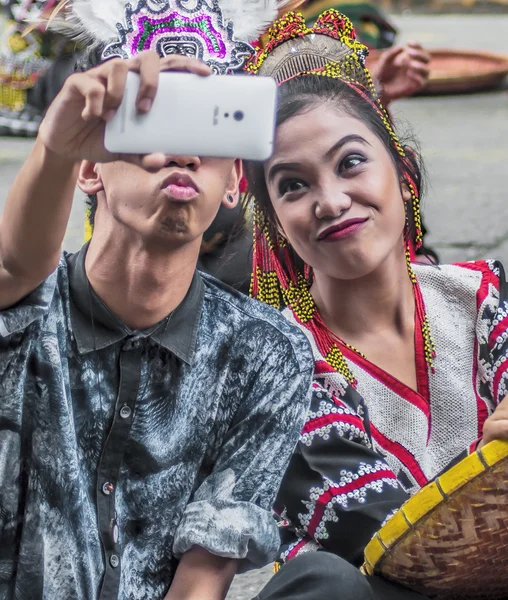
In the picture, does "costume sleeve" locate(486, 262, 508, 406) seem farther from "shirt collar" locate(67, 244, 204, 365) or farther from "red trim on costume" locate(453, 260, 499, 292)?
"shirt collar" locate(67, 244, 204, 365)

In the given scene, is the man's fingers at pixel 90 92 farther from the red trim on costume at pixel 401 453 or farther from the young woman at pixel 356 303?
the red trim on costume at pixel 401 453

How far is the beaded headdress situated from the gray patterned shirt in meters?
0.42

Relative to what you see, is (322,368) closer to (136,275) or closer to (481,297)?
(481,297)

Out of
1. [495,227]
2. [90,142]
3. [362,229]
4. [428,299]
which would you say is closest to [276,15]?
[362,229]

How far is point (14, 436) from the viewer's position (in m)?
1.83

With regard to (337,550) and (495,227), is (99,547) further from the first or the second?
(495,227)

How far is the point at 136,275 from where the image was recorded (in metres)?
1.85

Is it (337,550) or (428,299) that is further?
(428,299)

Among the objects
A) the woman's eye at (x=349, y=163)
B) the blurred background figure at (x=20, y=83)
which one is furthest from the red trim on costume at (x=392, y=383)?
the blurred background figure at (x=20, y=83)

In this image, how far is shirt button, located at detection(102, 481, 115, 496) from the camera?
6.15 ft

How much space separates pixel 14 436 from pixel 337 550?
0.65 m

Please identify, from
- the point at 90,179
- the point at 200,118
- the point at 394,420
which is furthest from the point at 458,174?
the point at 200,118

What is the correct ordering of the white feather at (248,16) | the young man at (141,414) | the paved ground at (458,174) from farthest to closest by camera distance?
the paved ground at (458,174), the white feather at (248,16), the young man at (141,414)

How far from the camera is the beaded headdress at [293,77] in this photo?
2375 mm
